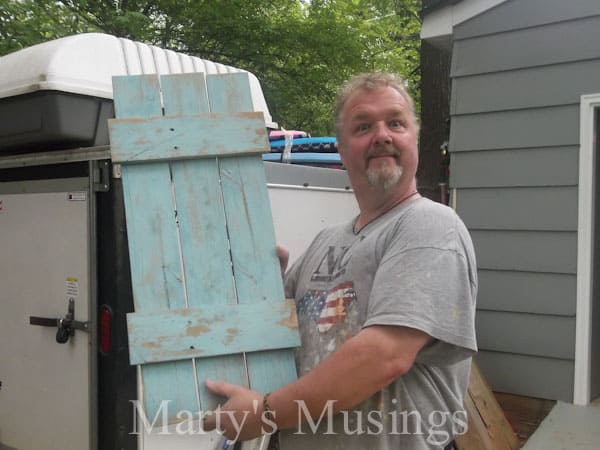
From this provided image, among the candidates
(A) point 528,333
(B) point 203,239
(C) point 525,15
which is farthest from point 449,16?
(B) point 203,239

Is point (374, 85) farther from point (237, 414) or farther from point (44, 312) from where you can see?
point (44, 312)

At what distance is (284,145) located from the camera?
15.8 feet

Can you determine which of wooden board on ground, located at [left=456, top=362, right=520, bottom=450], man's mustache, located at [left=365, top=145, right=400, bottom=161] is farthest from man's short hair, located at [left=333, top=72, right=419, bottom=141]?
wooden board on ground, located at [left=456, top=362, right=520, bottom=450]

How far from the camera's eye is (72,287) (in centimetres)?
252

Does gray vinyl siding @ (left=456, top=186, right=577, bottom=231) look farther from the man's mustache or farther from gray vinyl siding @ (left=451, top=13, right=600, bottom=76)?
the man's mustache

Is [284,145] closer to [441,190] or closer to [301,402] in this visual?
[441,190]

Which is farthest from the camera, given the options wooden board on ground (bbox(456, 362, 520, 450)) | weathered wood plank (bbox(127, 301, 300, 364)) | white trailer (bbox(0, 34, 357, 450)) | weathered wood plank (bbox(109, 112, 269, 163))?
wooden board on ground (bbox(456, 362, 520, 450))

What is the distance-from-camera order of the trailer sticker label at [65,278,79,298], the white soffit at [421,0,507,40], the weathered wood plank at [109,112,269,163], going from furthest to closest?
1. the white soffit at [421,0,507,40]
2. the trailer sticker label at [65,278,79,298]
3. the weathered wood plank at [109,112,269,163]

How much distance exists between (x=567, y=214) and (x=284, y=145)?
7.57 feet

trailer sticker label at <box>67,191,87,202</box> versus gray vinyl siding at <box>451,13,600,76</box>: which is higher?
gray vinyl siding at <box>451,13,600,76</box>

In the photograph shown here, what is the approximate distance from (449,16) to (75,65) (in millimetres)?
2523

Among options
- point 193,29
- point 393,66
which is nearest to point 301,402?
point 193,29

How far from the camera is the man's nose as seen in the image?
4.74 feet

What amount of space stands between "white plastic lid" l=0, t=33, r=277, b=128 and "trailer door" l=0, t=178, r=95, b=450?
1.38 ft
